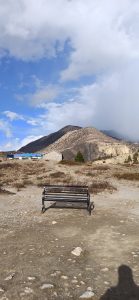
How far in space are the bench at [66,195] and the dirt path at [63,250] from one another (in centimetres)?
57

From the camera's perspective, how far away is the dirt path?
881 cm

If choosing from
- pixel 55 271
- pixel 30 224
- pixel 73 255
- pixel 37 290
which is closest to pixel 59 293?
pixel 37 290

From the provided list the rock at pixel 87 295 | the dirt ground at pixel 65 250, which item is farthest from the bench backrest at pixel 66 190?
the rock at pixel 87 295

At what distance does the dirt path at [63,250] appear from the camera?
8.81 m

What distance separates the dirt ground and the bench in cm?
55

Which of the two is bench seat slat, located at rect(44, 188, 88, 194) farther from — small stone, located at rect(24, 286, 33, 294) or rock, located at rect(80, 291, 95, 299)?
rock, located at rect(80, 291, 95, 299)

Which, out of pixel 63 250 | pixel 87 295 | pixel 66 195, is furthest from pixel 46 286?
pixel 66 195

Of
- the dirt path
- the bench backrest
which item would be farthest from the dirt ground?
the bench backrest

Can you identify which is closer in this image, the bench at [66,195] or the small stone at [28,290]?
the small stone at [28,290]

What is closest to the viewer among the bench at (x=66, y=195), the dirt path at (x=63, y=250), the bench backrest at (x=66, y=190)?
the dirt path at (x=63, y=250)

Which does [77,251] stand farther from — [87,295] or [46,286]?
[87,295]

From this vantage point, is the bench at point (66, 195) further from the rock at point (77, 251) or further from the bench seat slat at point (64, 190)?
the rock at point (77, 251)

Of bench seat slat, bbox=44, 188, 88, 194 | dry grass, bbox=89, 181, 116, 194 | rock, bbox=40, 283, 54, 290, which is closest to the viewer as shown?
rock, bbox=40, 283, 54, 290

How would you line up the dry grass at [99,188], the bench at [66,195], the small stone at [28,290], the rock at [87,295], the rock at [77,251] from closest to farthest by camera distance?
the rock at [87,295], the small stone at [28,290], the rock at [77,251], the bench at [66,195], the dry grass at [99,188]
